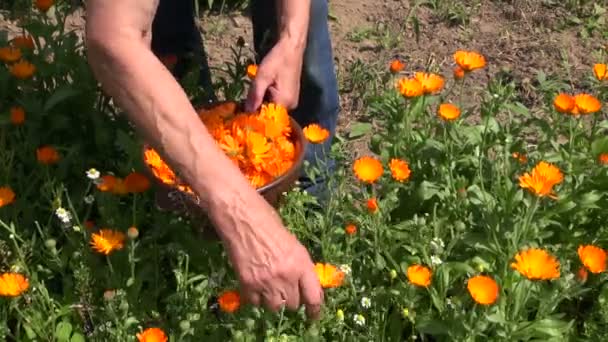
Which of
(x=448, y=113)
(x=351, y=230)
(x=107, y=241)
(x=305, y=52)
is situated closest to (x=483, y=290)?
(x=351, y=230)

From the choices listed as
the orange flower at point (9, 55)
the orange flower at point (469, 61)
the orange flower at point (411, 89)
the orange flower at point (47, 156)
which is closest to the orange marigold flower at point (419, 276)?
the orange flower at point (411, 89)

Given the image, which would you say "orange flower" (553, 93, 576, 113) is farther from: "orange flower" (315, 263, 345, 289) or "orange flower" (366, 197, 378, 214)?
"orange flower" (315, 263, 345, 289)

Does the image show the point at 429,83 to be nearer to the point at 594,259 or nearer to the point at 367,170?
the point at 367,170

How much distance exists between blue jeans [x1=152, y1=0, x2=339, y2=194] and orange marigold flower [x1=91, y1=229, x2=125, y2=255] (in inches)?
25.5

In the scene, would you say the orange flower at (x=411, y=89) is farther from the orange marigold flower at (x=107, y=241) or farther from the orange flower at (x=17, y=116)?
the orange flower at (x=17, y=116)

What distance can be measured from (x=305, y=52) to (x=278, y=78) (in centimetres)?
44

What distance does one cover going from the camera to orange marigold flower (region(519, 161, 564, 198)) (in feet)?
6.56

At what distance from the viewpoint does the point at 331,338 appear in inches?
88.5

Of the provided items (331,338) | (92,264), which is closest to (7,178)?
(92,264)

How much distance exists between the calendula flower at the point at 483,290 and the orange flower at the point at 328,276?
0.94 feet

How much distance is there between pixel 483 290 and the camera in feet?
6.23

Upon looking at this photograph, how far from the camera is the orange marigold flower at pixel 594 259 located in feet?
6.77

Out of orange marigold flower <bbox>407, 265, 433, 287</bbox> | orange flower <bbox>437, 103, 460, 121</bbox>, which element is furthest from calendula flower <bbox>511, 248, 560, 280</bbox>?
orange flower <bbox>437, 103, 460, 121</bbox>

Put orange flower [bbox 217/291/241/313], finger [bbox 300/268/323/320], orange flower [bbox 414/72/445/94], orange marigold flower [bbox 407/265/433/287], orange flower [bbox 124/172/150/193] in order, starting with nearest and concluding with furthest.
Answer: finger [bbox 300/268/323/320] < orange flower [bbox 217/291/241/313] < orange marigold flower [bbox 407/265/433/287] < orange flower [bbox 124/172/150/193] < orange flower [bbox 414/72/445/94]
